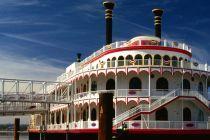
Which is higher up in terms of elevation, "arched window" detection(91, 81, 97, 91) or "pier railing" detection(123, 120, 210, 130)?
"arched window" detection(91, 81, 97, 91)

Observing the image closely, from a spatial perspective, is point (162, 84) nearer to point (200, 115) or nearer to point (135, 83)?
point (135, 83)

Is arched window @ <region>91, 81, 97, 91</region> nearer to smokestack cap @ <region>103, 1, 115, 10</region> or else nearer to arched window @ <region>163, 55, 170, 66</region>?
arched window @ <region>163, 55, 170, 66</region>

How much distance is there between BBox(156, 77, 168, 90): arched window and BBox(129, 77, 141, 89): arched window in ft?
6.09

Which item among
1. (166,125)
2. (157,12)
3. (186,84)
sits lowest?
(166,125)

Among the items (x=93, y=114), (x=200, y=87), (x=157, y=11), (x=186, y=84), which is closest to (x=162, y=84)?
(x=186, y=84)

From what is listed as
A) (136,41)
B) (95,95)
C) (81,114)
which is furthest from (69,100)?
(136,41)

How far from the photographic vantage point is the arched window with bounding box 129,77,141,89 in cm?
4425

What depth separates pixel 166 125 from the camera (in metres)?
40.6

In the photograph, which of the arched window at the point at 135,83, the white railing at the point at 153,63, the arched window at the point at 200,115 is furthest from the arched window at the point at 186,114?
the arched window at the point at 135,83

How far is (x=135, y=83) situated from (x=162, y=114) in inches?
159

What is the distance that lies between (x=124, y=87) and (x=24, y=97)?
1156cm

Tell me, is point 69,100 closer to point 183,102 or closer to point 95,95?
point 95,95

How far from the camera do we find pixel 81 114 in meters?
49.1

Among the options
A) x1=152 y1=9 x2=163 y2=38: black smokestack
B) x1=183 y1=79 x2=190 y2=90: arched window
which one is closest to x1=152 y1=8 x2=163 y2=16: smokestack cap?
x1=152 y1=9 x2=163 y2=38: black smokestack
